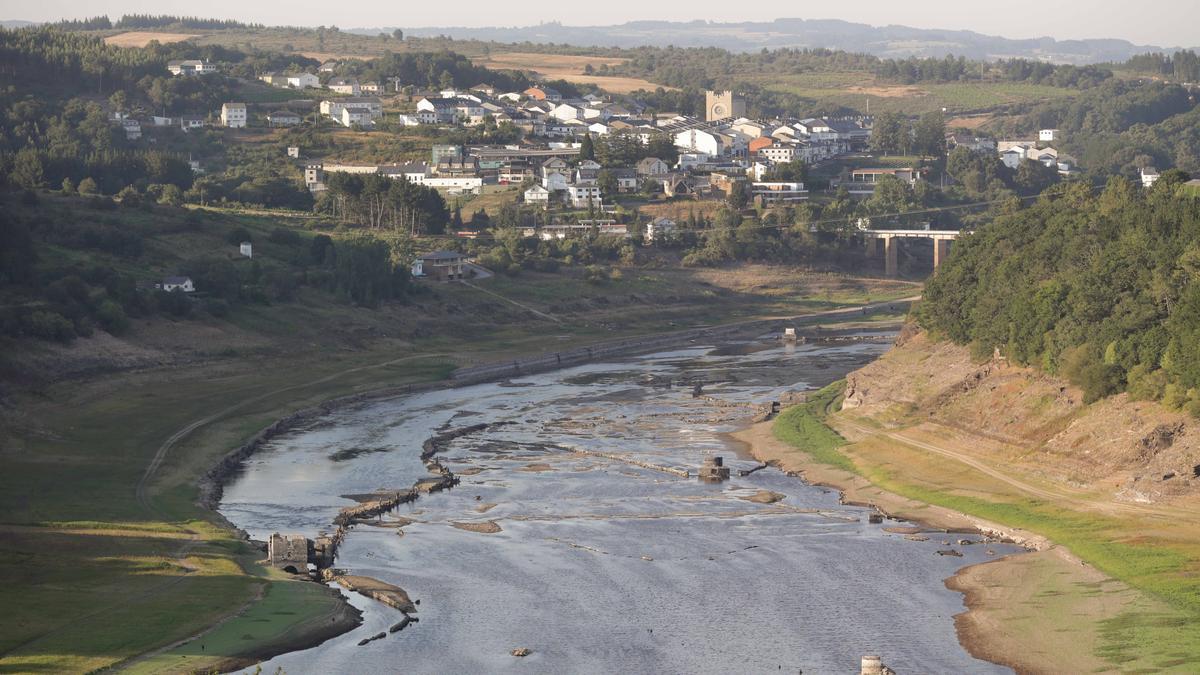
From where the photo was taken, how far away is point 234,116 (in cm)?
18000

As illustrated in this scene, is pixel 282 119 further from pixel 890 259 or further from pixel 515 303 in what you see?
pixel 515 303

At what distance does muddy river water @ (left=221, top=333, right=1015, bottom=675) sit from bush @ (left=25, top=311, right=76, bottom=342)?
14.2m

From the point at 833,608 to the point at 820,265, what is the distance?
10367cm

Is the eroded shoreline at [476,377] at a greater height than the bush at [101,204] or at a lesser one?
lesser

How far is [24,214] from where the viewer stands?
355ft

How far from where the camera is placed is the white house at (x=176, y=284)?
331 feet

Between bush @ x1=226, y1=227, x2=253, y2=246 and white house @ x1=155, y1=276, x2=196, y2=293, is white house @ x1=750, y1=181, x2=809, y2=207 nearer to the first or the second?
bush @ x1=226, y1=227, x2=253, y2=246

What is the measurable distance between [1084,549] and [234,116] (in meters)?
143

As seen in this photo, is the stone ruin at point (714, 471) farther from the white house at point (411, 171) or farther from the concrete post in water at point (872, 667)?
the white house at point (411, 171)

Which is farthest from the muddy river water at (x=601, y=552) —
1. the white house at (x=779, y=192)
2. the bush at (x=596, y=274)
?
the white house at (x=779, y=192)

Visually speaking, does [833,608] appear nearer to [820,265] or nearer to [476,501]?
[476,501]

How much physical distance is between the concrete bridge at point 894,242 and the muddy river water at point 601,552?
7047cm

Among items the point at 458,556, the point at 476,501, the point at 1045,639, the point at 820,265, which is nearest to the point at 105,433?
the point at 476,501

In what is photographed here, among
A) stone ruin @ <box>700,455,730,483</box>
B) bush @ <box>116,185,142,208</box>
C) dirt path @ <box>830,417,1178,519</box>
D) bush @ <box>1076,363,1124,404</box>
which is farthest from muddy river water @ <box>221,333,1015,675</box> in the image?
bush @ <box>116,185,142,208</box>
